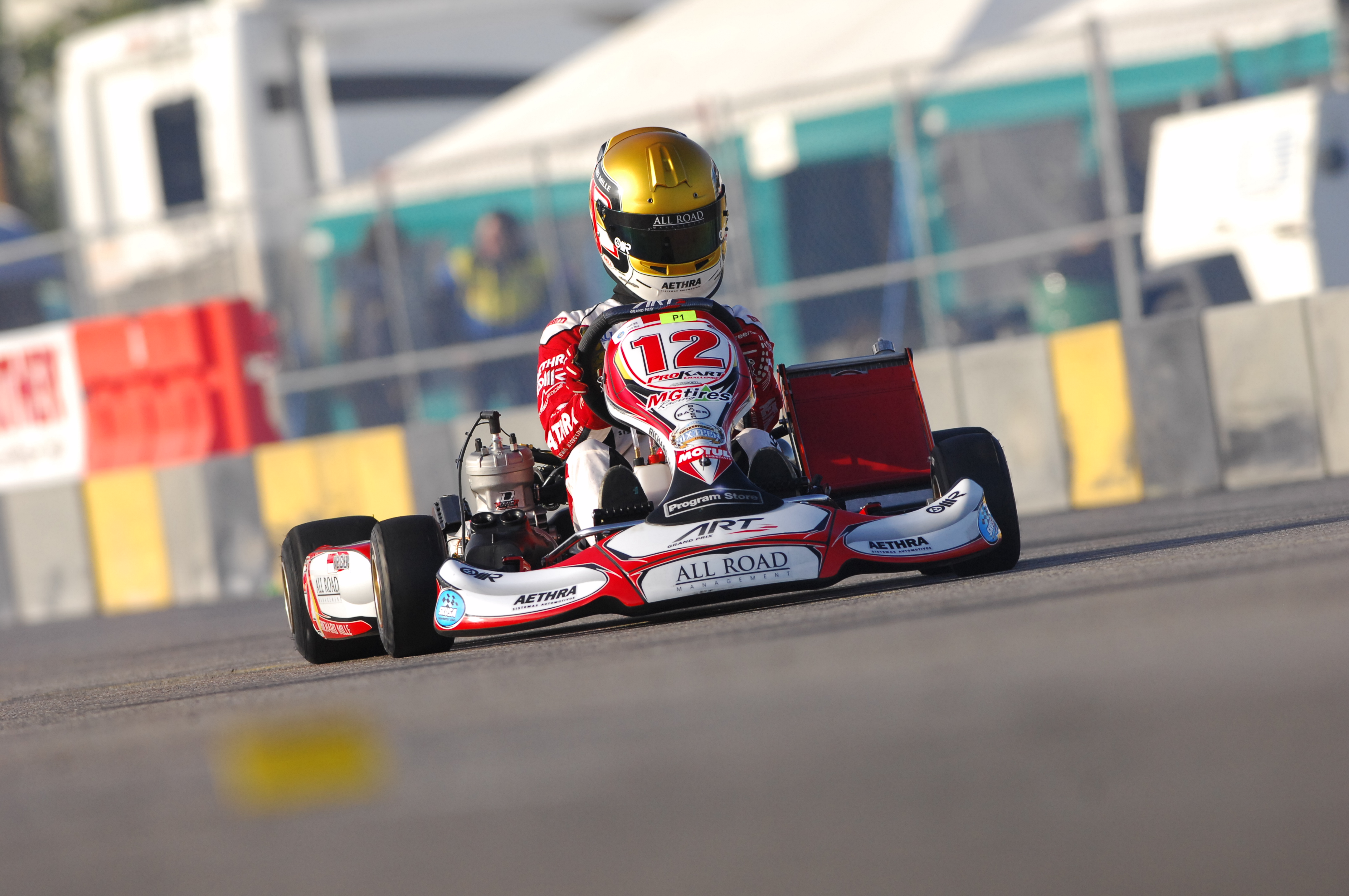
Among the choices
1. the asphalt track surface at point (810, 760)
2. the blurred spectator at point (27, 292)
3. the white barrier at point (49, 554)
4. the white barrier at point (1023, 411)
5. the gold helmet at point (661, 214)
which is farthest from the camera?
the blurred spectator at point (27, 292)

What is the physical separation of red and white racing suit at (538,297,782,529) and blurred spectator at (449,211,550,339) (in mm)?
6333

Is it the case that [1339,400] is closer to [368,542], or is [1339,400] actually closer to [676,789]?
[368,542]

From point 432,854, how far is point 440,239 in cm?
1068

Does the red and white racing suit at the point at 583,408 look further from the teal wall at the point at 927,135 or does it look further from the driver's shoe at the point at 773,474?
the teal wall at the point at 927,135

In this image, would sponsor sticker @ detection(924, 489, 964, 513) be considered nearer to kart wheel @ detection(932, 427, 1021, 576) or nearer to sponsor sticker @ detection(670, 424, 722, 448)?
kart wheel @ detection(932, 427, 1021, 576)

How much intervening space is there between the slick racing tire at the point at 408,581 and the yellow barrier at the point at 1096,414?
15.4ft

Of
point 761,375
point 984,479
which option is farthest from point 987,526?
point 761,375

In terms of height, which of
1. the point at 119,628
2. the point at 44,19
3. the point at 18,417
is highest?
the point at 44,19

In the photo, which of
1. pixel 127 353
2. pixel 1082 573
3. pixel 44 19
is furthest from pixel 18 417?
pixel 44 19

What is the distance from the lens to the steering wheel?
5781mm

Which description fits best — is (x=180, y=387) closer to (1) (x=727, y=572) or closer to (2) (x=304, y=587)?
(2) (x=304, y=587)

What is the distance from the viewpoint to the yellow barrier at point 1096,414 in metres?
9.43

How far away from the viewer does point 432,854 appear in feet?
7.85

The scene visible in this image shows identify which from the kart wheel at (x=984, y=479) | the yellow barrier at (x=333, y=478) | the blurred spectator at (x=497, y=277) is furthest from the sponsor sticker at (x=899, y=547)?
the blurred spectator at (x=497, y=277)
